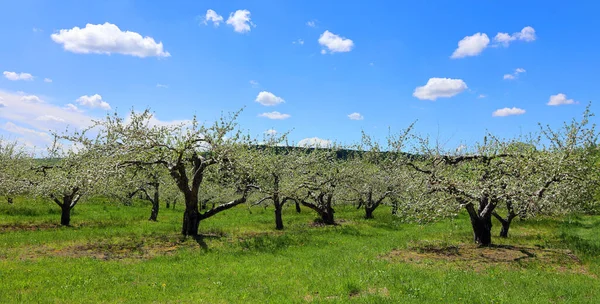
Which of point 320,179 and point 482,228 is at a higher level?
point 320,179

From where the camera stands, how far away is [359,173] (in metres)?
37.3

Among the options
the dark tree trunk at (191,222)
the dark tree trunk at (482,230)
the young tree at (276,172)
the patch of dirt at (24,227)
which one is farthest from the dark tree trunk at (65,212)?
the dark tree trunk at (482,230)

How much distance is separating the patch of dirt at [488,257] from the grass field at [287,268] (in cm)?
5

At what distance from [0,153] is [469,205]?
49.3 metres

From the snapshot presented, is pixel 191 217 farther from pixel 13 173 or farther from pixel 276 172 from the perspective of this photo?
pixel 13 173

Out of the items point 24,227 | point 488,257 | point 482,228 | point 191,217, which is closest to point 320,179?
point 191,217

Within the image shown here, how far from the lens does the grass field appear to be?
36.4ft

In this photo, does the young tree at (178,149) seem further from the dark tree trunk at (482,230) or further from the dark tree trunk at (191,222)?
the dark tree trunk at (482,230)

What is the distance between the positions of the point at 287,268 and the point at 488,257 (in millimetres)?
10248

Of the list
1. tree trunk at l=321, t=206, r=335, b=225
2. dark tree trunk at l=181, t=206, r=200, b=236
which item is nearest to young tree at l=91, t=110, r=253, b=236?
dark tree trunk at l=181, t=206, r=200, b=236

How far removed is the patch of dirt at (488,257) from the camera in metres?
16.1

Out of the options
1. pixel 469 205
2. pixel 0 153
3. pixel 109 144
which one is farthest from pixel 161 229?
pixel 0 153

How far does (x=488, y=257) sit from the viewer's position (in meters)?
17.8

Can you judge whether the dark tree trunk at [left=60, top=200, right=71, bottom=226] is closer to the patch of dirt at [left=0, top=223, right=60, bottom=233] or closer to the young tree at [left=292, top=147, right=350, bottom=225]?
the patch of dirt at [left=0, top=223, right=60, bottom=233]
